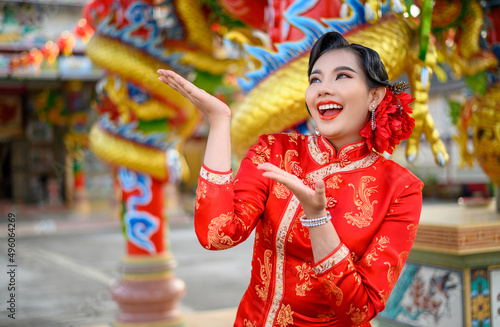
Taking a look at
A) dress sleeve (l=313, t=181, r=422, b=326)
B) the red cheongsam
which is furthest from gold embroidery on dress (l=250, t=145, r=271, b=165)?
dress sleeve (l=313, t=181, r=422, b=326)

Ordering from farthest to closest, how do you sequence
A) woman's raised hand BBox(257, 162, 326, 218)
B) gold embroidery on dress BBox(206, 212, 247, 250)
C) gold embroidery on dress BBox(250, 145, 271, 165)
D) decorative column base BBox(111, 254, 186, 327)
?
decorative column base BBox(111, 254, 186, 327) → gold embroidery on dress BBox(250, 145, 271, 165) → gold embroidery on dress BBox(206, 212, 247, 250) → woman's raised hand BBox(257, 162, 326, 218)

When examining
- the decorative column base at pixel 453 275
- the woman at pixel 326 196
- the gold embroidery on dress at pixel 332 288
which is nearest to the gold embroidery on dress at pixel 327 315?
the woman at pixel 326 196

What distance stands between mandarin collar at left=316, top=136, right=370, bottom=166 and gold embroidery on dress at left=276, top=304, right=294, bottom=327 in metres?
0.27

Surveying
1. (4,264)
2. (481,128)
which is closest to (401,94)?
(481,128)

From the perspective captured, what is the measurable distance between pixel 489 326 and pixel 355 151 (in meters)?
1.15

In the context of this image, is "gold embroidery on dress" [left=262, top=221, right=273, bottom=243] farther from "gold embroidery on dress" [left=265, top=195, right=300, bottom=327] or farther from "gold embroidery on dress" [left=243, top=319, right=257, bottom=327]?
"gold embroidery on dress" [left=243, top=319, right=257, bottom=327]

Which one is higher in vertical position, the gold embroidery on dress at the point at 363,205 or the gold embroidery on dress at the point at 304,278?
the gold embroidery on dress at the point at 363,205

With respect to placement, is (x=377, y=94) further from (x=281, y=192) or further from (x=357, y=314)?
(x=357, y=314)

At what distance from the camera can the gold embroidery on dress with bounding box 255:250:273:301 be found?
975mm

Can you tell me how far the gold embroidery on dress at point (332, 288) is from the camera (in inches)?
32.4

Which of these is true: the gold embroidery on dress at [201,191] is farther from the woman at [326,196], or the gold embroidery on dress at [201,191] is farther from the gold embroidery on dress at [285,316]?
the gold embroidery on dress at [285,316]

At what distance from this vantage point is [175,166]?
9.04ft

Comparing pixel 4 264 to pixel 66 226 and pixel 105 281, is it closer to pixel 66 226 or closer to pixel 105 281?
pixel 105 281

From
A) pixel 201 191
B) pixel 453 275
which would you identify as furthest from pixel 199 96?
pixel 453 275
